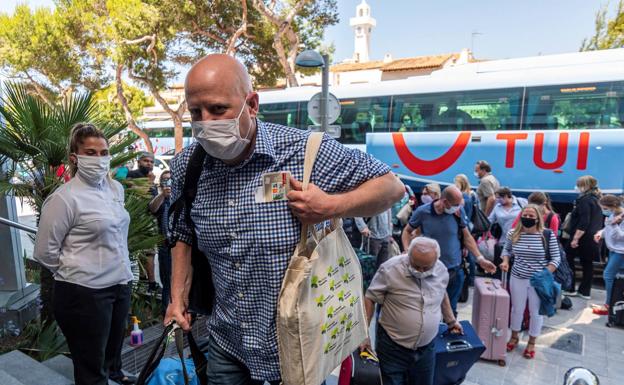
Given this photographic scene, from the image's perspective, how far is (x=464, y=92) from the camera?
424 inches

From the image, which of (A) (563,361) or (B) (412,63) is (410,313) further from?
(B) (412,63)

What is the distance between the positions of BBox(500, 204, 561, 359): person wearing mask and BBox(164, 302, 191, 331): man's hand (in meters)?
4.10

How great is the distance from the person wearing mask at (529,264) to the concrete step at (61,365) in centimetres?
427

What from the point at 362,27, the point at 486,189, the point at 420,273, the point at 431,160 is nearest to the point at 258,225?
the point at 420,273

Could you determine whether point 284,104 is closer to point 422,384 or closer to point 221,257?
point 422,384

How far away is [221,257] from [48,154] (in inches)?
108

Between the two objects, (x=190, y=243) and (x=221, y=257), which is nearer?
(x=221, y=257)

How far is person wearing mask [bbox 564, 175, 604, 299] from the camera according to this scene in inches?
255

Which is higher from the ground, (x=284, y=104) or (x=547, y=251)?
(x=284, y=104)

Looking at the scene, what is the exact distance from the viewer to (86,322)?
2.50m

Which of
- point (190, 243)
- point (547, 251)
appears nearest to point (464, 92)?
point (547, 251)

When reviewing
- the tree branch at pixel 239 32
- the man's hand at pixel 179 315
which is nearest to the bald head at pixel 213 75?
the man's hand at pixel 179 315

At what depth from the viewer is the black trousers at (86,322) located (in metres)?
2.47

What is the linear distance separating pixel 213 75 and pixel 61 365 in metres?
3.09
